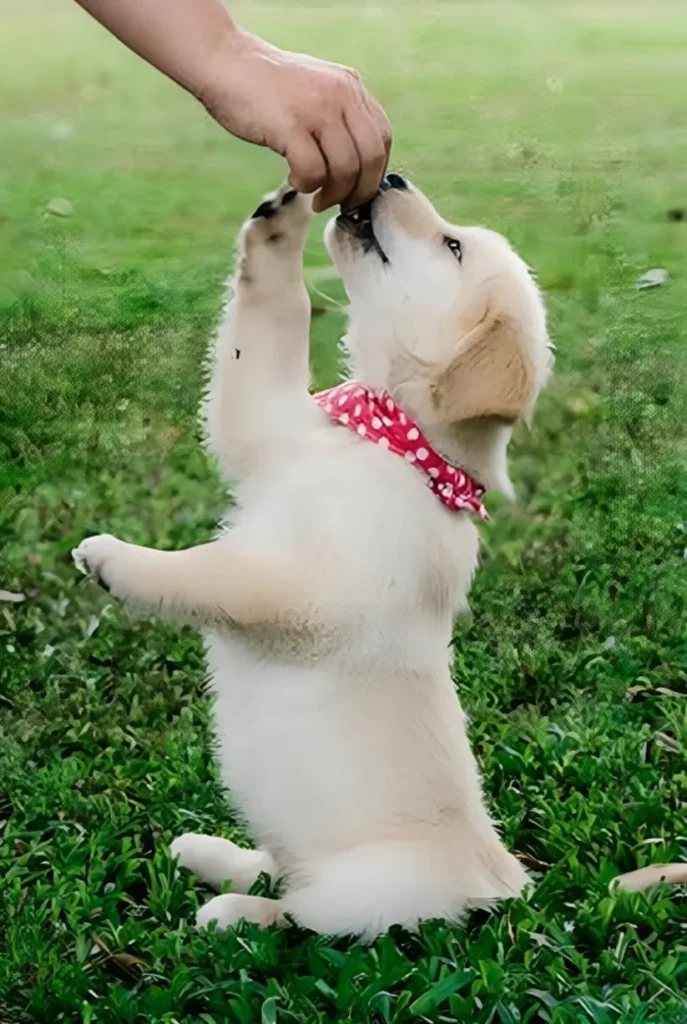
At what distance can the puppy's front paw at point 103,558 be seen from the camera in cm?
178

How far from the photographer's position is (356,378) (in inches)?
75.0

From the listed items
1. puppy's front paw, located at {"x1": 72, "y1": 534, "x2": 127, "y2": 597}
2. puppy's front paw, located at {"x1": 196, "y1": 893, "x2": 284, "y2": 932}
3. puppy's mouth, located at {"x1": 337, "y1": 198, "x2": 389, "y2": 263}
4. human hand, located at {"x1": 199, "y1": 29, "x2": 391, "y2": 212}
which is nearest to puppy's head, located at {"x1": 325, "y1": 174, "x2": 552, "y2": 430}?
puppy's mouth, located at {"x1": 337, "y1": 198, "x2": 389, "y2": 263}

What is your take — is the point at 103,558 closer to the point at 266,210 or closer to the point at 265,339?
the point at 265,339

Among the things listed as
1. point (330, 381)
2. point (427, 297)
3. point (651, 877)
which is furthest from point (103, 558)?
point (651, 877)

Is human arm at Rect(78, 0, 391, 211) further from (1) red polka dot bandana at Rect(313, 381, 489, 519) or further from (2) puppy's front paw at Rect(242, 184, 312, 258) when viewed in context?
(1) red polka dot bandana at Rect(313, 381, 489, 519)

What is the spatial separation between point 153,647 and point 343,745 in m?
0.42

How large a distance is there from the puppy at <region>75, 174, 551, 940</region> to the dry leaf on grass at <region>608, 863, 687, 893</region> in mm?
174

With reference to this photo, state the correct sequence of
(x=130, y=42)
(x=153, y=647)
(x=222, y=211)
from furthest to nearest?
(x=153, y=647) → (x=222, y=211) → (x=130, y=42)

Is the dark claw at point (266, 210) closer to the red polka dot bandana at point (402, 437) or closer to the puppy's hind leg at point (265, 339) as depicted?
the puppy's hind leg at point (265, 339)

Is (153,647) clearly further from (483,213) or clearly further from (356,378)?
(483,213)

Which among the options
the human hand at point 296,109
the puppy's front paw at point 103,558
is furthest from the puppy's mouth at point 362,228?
the puppy's front paw at point 103,558

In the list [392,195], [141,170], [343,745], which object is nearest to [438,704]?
[343,745]

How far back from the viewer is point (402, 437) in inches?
70.7

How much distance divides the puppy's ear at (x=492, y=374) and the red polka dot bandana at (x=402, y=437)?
0.07 meters
